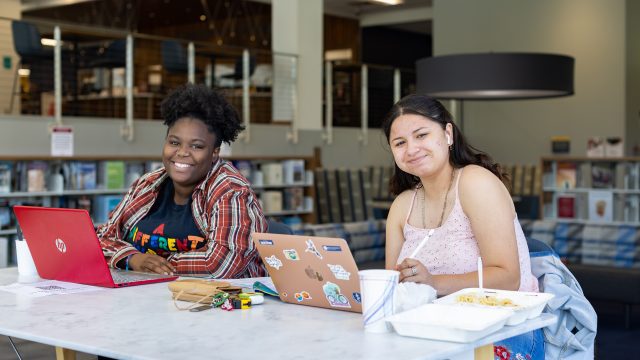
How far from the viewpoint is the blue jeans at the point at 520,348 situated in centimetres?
227

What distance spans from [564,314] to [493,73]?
5.27 metres

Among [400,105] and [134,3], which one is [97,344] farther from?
[134,3]

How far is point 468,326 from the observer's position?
1739mm

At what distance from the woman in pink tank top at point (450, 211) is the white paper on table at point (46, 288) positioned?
91 centimetres

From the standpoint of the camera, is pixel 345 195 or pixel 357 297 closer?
pixel 357 297

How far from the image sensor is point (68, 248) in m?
2.58

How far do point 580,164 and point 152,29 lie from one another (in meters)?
7.38

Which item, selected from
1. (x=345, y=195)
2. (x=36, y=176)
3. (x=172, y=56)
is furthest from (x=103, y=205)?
(x=345, y=195)

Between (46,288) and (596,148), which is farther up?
(596,148)

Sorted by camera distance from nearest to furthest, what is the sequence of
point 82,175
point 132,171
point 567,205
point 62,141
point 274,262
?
1. point 274,262
2. point 62,141
3. point 82,175
4. point 132,171
5. point 567,205

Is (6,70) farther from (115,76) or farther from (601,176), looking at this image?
(601,176)

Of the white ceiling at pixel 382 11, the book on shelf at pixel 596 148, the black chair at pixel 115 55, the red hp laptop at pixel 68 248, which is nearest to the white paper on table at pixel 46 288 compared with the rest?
the red hp laptop at pixel 68 248

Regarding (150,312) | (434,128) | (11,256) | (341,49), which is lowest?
(11,256)

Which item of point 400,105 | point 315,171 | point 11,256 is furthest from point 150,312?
point 315,171
